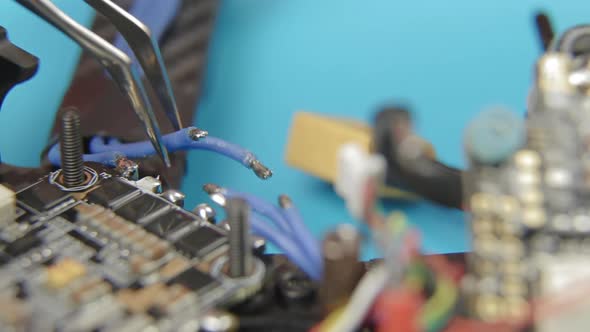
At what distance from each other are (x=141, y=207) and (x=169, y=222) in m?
0.03

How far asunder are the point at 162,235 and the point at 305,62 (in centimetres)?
71

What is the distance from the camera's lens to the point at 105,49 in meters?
0.76

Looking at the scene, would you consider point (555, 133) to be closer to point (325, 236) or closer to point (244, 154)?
point (325, 236)

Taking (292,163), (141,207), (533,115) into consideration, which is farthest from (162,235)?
(292,163)

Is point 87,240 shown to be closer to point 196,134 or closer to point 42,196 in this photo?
point 42,196

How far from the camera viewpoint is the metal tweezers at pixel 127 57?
759 mm

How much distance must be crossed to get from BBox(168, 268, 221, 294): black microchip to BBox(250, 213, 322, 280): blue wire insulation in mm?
60

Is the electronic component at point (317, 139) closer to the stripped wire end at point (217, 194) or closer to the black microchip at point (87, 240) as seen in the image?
the stripped wire end at point (217, 194)

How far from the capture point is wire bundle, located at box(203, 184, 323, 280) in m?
0.62

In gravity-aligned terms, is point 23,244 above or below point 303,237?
below

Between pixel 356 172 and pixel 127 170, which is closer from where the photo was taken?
pixel 356 172

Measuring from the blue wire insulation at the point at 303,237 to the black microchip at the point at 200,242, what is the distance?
53 millimetres

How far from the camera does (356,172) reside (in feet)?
1.66

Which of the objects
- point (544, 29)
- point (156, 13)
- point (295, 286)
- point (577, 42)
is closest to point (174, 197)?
point (295, 286)
